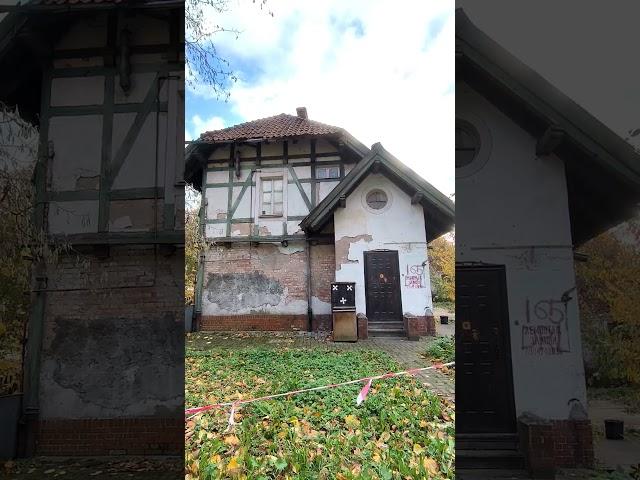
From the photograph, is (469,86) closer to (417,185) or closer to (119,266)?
(417,185)

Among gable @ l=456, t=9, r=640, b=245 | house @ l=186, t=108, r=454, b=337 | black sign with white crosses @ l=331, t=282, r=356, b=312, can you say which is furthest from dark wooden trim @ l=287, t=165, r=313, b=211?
gable @ l=456, t=9, r=640, b=245

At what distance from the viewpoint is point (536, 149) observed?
187 cm

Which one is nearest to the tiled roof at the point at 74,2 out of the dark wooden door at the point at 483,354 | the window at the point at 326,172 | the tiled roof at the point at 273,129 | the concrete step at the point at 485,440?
the tiled roof at the point at 273,129

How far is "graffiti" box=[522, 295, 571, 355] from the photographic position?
1.82 meters

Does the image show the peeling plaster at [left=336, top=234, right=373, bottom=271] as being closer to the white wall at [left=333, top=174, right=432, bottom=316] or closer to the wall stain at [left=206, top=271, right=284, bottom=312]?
the white wall at [left=333, top=174, right=432, bottom=316]

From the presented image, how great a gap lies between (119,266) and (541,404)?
275 cm

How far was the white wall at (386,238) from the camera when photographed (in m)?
1.85

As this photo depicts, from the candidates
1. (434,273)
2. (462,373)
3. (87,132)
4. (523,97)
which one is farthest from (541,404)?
(87,132)

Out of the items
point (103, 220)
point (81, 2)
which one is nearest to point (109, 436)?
point (103, 220)

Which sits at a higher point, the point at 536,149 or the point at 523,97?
the point at 523,97

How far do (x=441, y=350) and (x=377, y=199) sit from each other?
2.62ft

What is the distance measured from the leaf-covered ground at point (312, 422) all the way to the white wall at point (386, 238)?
0.34m

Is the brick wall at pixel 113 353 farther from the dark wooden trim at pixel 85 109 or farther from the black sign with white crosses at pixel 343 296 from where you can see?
the black sign with white crosses at pixel 343 296

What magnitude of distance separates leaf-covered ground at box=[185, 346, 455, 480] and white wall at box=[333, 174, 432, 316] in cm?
34
